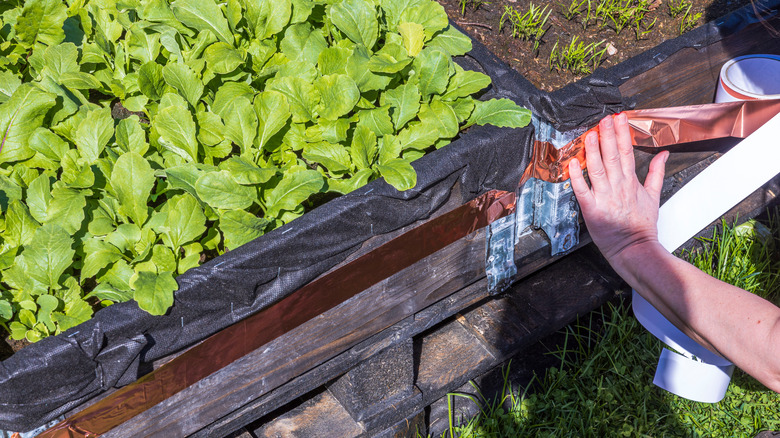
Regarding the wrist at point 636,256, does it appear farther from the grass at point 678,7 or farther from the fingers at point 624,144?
the grass at point 678,7

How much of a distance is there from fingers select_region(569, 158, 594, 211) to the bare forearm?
14cm

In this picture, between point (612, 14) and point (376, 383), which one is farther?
point (612, 14)

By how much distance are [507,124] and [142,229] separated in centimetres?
79

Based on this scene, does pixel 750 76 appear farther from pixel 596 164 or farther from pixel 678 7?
pixel 596 164

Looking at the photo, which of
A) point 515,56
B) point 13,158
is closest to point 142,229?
point 13,158

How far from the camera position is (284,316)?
1.36 m

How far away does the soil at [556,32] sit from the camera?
221cm

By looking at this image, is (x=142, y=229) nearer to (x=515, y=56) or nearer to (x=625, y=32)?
(x=515, y=56)

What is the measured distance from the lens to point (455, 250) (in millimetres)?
1559

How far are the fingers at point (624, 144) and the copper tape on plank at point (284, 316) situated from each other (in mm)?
263

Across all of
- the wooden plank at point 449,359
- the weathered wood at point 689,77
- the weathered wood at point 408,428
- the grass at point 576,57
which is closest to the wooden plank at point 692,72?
the weathered wood at point 689,77

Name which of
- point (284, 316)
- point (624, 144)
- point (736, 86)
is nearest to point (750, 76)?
point (736, 86)

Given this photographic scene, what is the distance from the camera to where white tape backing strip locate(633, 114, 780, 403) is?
5.09 feet

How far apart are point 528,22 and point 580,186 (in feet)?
3.04
